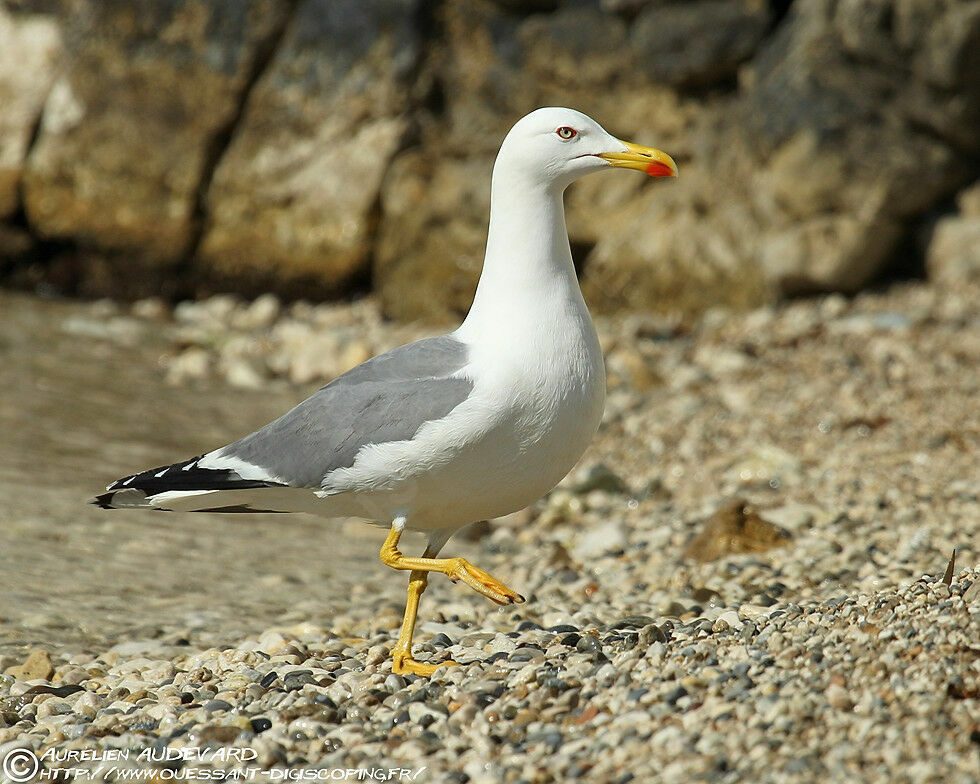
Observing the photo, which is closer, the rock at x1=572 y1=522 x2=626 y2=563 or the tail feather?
the tail feather

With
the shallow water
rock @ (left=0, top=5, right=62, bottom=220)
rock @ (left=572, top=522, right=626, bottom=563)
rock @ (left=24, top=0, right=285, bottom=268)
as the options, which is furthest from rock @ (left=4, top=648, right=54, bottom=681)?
rock @ (left=0, top=5, right=62, bottom=220)

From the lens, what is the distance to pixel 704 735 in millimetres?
3133

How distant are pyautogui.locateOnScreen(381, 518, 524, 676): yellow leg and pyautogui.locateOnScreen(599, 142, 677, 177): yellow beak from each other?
1.57m

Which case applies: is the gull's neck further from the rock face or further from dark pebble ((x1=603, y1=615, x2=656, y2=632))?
the rock face

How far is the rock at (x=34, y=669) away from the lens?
4773 mm

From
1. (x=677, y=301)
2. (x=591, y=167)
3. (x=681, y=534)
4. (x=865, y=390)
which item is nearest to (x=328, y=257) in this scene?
(x=677, y=301)

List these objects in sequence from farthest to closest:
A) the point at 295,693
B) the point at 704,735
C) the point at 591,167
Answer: the point at 591,167 < the point at 295,693 < the point at 704,735

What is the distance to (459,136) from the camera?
12820 mm

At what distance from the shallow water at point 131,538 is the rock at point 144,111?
3.85m

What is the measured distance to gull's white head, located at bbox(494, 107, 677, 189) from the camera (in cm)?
452

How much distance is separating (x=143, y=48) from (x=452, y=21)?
135 inches

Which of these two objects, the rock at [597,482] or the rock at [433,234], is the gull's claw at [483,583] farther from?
the rock at [433,234]

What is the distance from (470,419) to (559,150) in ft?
3.83

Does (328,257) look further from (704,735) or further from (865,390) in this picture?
→ (704,735)
